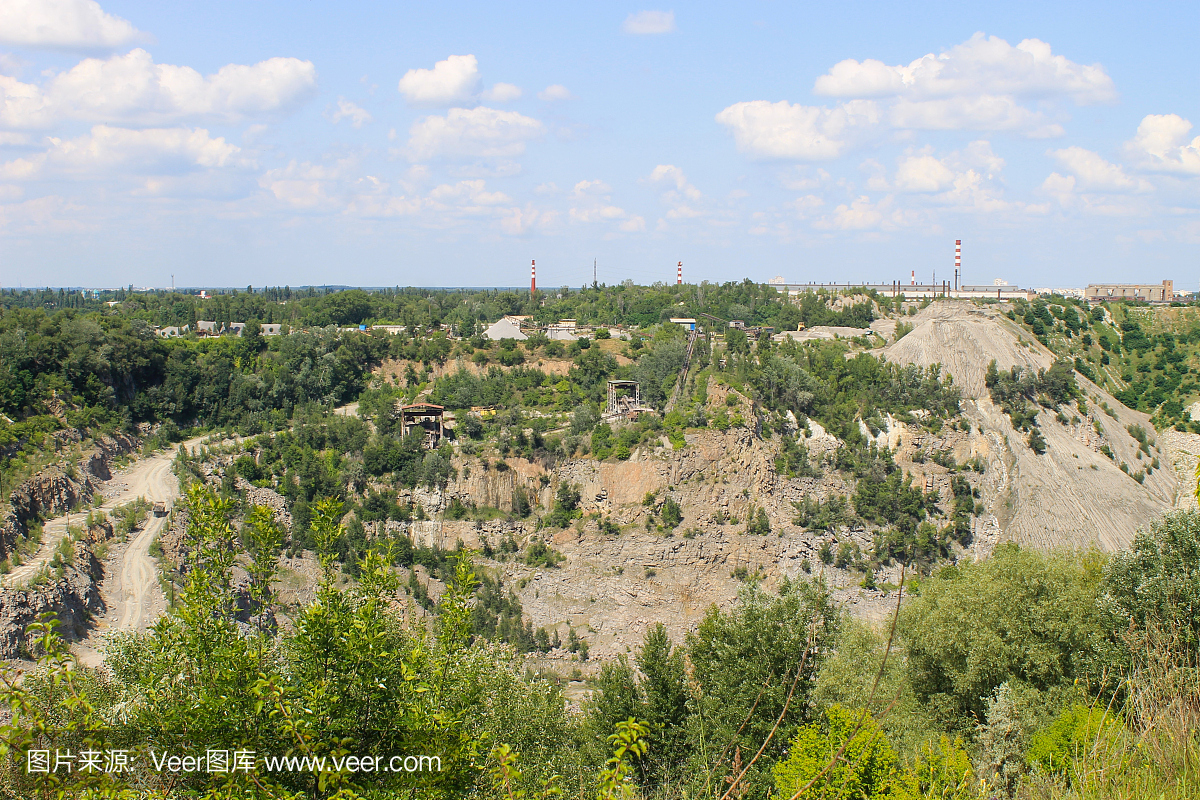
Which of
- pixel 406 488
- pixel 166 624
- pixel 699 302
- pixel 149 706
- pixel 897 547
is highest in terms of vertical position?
pixel 699 302

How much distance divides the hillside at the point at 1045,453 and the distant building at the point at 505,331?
24.1 meters

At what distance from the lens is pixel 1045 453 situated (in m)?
38.9

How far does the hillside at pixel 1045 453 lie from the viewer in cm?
3616

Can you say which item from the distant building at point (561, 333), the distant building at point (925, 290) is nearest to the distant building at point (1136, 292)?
the distant building at point (925, 290)

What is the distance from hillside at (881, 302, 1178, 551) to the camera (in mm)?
36156

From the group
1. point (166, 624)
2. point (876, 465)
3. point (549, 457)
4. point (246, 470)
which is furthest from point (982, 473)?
point (166, 624)

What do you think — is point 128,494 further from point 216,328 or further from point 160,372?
point 216,328

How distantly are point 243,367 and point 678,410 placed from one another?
26.8 meters

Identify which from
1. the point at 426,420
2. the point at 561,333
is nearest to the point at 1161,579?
the point at 426,420

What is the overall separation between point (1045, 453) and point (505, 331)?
108 ft

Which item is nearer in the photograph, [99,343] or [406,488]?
[406,488]

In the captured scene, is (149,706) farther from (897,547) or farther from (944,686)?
(897,547)

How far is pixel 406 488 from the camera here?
3444cm

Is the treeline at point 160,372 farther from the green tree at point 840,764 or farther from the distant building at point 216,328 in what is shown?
the green tree at point 840,764
